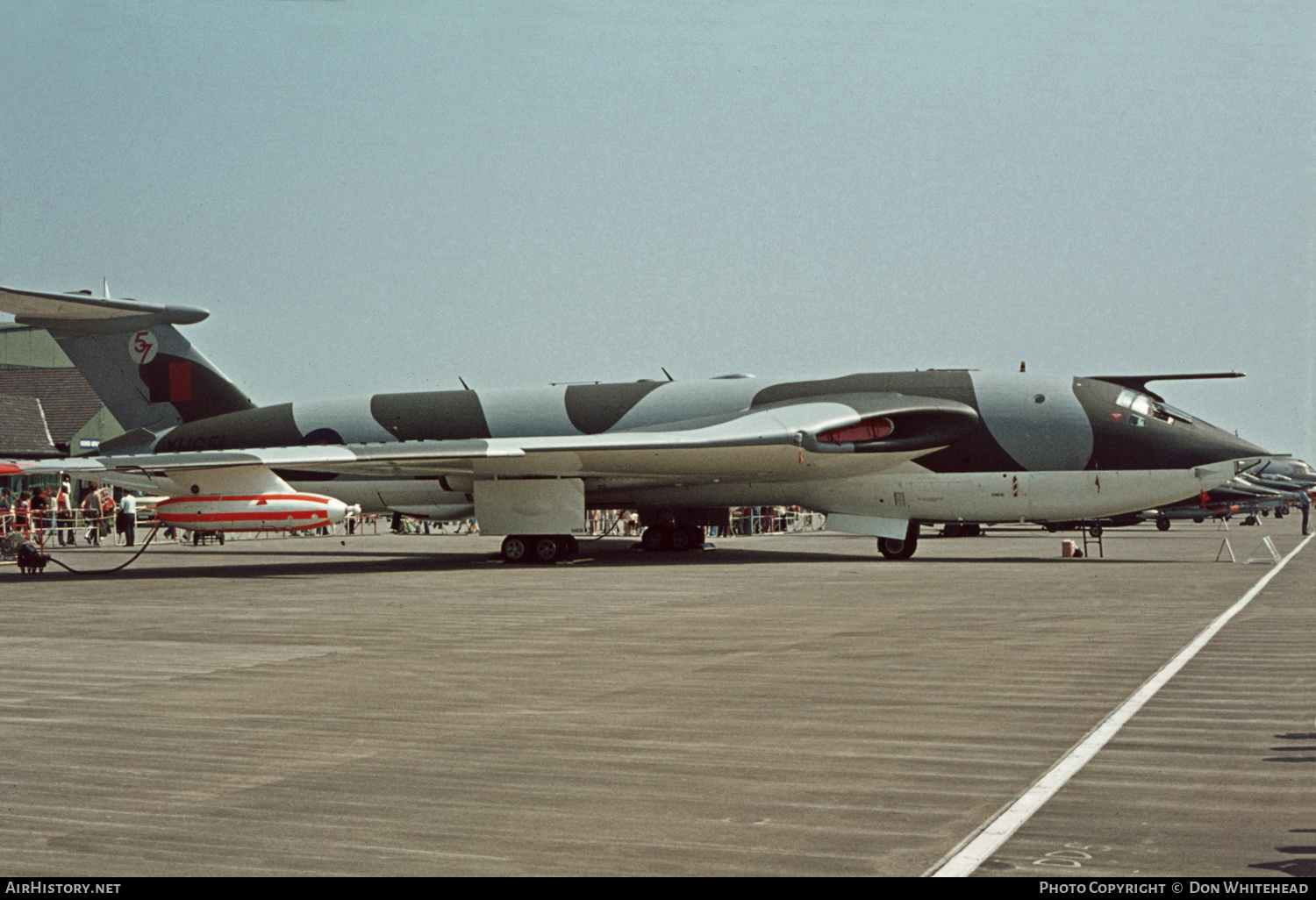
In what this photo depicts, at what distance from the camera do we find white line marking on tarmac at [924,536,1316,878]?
4785 mm

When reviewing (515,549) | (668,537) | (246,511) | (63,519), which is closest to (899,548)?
(668,537)

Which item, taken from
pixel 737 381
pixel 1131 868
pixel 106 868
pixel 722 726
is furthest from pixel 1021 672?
pixel 737 381

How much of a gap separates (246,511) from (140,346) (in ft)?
28.4

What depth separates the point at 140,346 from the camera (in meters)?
29.2

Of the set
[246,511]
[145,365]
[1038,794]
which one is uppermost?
[145,365]

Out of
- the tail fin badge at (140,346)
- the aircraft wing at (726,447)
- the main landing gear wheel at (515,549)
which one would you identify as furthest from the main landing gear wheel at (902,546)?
the tail fin badge at (140,346)

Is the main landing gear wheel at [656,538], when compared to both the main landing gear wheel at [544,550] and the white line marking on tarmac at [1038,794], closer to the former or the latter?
the main landing gear wheel at [544,550]

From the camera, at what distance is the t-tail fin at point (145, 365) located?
28.1 meters

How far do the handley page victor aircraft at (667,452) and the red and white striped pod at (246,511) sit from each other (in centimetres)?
4

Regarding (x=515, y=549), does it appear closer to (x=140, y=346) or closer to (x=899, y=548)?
(x=899, y=548)

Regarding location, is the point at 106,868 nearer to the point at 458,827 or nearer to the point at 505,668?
the point at 458,827

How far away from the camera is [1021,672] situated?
393 inches

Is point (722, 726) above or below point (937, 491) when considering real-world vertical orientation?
below

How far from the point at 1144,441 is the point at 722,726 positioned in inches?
748
